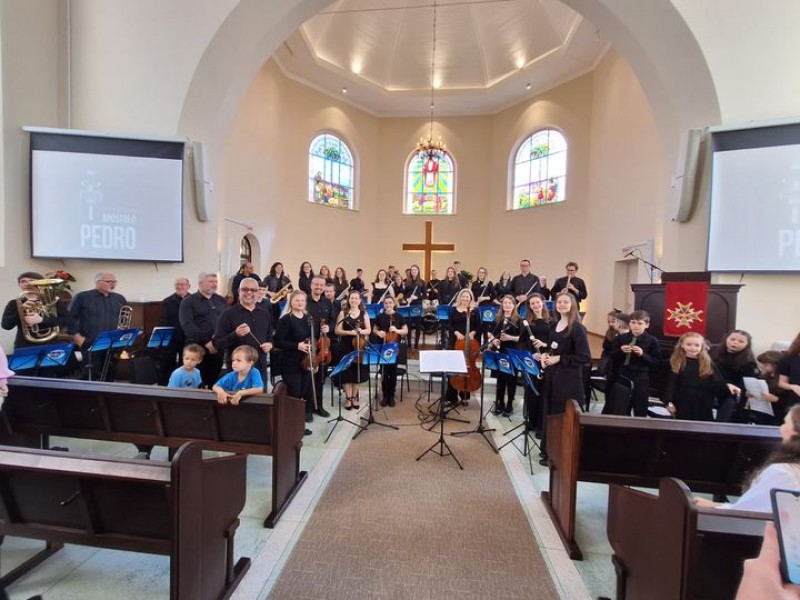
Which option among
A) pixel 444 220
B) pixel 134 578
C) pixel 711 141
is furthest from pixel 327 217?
pixel 134 578

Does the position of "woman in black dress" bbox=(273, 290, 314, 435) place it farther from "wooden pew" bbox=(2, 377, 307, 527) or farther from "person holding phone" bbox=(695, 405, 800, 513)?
"person holding phone" bbox=(695, 405, 800, 513)

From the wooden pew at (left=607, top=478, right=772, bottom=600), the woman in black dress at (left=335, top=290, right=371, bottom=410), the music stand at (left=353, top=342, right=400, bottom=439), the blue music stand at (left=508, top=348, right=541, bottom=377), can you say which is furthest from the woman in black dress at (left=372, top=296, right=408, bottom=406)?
the wooden pew at (left=607, top=478, right=772, bottom=600)

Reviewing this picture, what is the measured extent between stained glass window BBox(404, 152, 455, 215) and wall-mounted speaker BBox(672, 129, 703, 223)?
30.2 ft

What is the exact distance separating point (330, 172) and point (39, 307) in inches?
410

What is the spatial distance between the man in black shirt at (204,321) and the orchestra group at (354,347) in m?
0.01

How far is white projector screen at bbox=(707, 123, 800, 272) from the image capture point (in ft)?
15.4

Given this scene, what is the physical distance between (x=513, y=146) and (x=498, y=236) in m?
3.04

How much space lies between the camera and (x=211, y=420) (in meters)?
2.87

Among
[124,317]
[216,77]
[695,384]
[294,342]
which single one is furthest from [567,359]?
[216,77]

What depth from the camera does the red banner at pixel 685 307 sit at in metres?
4.54

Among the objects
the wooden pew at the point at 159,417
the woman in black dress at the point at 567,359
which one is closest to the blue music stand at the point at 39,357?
the wooden pew at the point at 159,417

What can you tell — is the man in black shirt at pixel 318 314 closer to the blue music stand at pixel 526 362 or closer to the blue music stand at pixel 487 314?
the blue music stand at pixel 526 362

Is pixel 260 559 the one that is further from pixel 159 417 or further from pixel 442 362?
pixel 442 362

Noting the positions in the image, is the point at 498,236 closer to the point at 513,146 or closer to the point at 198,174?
the point at 513,146
